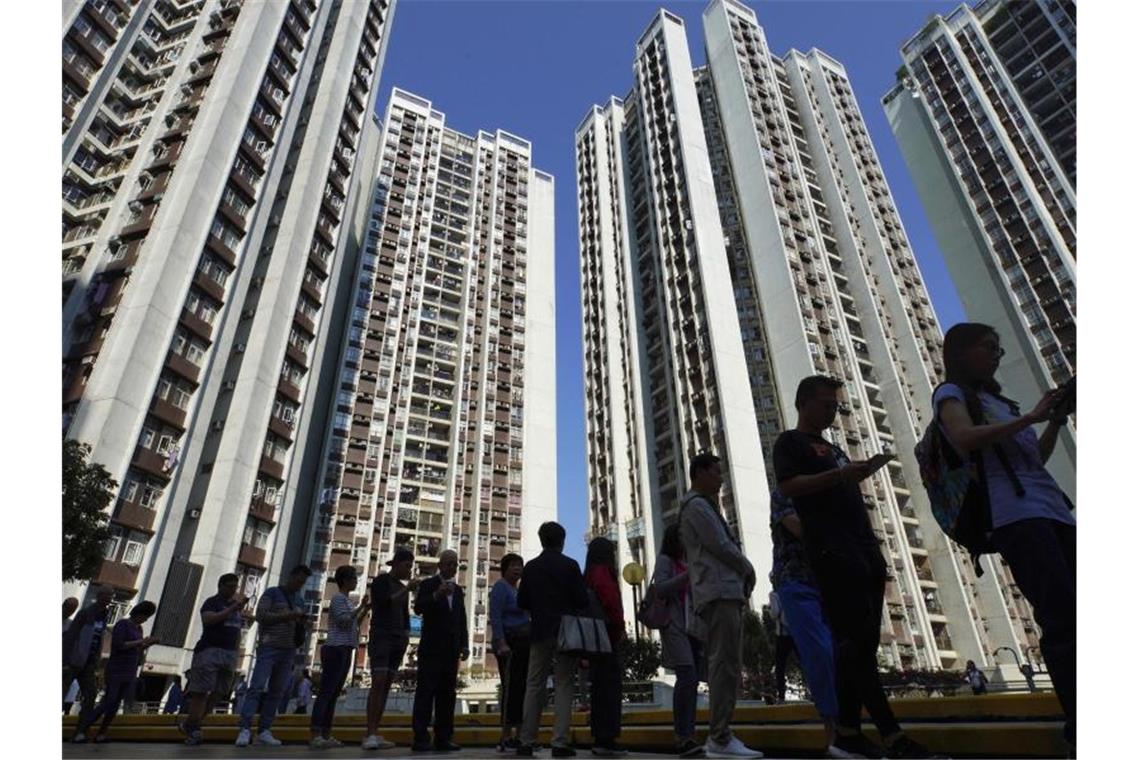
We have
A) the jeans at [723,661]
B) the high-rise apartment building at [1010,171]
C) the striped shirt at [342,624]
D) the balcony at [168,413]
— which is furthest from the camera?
the high-rise apartment building at [1010,171]

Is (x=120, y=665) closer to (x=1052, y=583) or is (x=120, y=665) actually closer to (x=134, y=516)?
(x=1052, y=583)

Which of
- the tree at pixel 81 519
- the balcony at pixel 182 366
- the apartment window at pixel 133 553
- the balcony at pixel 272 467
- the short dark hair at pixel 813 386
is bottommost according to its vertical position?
the short dark hair at pixel 813 386

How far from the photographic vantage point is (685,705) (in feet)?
15.7

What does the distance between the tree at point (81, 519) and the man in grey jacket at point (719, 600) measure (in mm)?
18387

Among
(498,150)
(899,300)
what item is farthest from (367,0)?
(899,300)

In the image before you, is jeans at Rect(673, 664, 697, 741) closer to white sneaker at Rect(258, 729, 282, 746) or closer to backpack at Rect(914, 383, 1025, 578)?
backpack at Rect(914, 383, 1025, 578)

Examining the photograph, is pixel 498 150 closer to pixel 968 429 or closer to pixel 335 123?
pixel 335 123

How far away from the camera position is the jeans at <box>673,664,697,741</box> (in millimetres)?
4734

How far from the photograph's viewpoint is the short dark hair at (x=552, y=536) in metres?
5.43

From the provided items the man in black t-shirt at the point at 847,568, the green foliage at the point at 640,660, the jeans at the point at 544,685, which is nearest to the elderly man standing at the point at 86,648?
the jeans at the point at 544,685

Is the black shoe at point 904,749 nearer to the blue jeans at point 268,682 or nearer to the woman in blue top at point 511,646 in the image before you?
the woman in blue top at point 511,646

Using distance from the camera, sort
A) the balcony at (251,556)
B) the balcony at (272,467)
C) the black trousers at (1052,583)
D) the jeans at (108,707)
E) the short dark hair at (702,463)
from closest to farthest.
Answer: the black trousers at (1052,583), the short dark hair at (702,463), the jeans at (108,707), the balcony at (251,556), the balcony at (272,467)

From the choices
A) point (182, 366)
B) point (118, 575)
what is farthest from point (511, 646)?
point (182, 366)

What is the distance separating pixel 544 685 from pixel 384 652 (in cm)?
212
